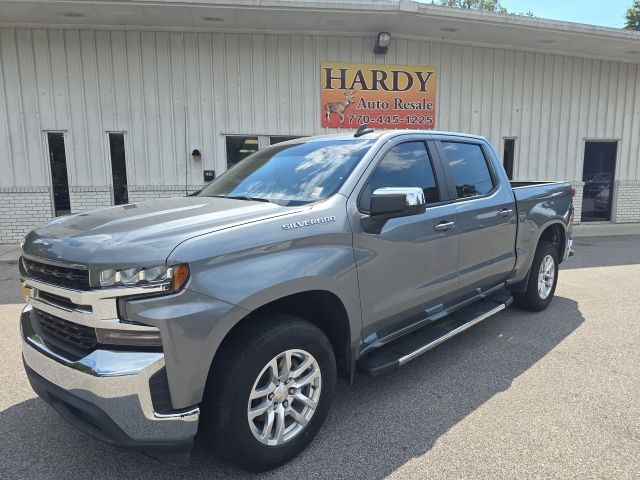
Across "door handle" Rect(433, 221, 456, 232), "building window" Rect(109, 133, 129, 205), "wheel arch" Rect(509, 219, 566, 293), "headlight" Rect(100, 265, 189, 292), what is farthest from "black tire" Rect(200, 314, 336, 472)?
"building window" Rect(109, 133, 129, 205)

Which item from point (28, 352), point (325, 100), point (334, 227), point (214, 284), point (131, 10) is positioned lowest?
point (28, 352)

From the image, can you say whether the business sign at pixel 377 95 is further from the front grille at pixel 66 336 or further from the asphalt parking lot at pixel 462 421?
the front grille at pixel 66 336

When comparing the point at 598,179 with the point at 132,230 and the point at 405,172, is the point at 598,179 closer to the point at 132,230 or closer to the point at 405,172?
the point at 405,172

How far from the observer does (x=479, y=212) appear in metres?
3.92

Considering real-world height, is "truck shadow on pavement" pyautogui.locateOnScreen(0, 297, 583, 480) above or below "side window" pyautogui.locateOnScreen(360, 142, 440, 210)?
below

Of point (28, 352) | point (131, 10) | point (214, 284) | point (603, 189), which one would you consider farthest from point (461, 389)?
point (603, 189)

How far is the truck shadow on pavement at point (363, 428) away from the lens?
248cm

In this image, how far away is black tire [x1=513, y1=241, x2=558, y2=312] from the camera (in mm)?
4961

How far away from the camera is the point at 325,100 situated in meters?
11.1

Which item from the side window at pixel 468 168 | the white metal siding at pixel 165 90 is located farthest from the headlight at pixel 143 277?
the white metal siding at pixel 165 90

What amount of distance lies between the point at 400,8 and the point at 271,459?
31.6ft

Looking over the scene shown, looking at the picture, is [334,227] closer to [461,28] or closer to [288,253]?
[288,253]

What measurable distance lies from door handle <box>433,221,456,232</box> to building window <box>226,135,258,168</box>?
8060 millimetres

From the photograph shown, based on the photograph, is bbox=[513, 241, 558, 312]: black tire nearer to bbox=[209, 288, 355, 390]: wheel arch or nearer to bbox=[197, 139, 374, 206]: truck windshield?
bbox=[197, 139, 374, 206]: truck windshield
